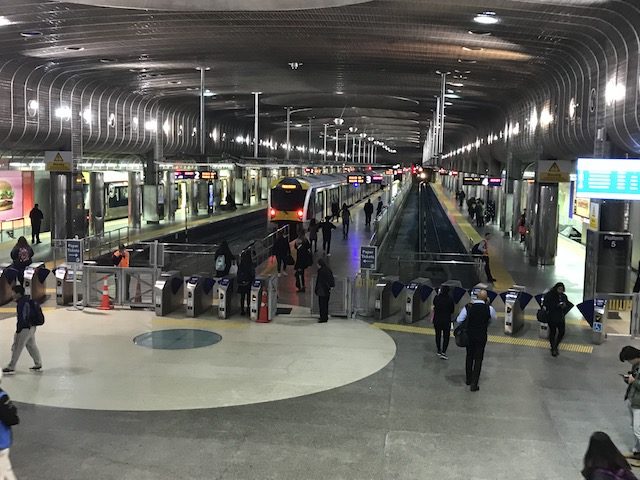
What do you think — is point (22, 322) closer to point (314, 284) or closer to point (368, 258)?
point (314, 284)

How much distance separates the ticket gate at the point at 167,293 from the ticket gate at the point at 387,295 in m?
4.12

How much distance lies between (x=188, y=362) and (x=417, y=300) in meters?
5.09

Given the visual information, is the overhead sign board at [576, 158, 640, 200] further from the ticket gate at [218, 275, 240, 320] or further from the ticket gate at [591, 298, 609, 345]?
the ticket gate at [218, 275, 240, 320]

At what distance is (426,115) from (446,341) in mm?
31783

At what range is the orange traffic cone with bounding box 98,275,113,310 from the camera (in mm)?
13586

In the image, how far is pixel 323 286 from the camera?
1243 centimetres

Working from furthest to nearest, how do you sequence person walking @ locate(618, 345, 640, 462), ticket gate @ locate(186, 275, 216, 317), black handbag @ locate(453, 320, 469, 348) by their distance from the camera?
ticket gate @ locate(186, 275, 216, 317), black handbag @ locate(453, 320, 469, 348), person walking @ locate(618, 345, 640, 462)

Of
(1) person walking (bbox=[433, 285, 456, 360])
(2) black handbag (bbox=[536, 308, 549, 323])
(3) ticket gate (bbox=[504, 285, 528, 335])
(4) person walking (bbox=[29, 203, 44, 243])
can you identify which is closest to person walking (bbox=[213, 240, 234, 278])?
(1) person walking (bbox=[433, 285, 456, 360])

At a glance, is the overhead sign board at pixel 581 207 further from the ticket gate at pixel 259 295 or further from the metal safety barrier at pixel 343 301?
the ticket gate at pixel 259 295

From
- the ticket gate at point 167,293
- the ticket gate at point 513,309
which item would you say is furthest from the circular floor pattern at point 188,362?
the ticket gate at point 513,309

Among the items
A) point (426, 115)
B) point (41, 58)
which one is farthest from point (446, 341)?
point (426, 115)

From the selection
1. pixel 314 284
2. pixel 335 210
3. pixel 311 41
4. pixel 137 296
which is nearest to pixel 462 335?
pixel 314 284

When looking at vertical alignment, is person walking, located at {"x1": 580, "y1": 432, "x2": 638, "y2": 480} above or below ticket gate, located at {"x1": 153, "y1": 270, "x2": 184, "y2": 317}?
above

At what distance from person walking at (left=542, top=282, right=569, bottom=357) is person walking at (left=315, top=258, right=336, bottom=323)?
388 centimetres
